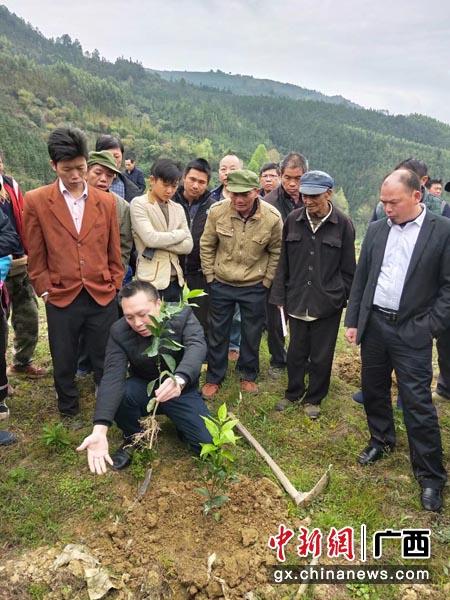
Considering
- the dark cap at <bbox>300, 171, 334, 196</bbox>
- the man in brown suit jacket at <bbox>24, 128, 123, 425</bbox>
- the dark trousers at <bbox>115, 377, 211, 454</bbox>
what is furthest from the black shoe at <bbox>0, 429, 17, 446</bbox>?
the dark cap at <bbox>300, 171, 334, 196</bbox>

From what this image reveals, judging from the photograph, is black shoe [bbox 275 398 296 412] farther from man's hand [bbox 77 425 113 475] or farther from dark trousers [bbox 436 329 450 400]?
man's hand [bbox 77 425 113 475]

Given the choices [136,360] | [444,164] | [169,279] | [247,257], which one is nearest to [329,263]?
[247,257]

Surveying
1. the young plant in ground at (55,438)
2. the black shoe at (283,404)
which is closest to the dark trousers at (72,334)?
the young plant in ground at (55,438)

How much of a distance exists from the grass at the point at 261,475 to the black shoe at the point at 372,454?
0.05m

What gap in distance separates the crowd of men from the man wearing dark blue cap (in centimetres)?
1

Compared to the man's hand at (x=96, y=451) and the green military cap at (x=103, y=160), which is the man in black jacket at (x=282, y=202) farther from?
the man's hand at (x=96, y=451)

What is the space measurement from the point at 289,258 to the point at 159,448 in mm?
2005

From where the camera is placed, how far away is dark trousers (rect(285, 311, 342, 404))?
3.86 metres

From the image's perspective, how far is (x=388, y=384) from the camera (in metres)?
3.31

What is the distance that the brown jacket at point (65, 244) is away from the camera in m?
3.17

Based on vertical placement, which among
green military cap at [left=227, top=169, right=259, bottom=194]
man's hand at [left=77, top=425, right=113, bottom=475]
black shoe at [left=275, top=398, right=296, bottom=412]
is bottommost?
black shoe at [left=275, top=398, right=296, bottom=412]

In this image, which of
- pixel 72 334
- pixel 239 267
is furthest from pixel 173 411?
pixel 239 267

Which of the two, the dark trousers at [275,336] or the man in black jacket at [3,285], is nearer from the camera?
the man in black jacket at [3,285]

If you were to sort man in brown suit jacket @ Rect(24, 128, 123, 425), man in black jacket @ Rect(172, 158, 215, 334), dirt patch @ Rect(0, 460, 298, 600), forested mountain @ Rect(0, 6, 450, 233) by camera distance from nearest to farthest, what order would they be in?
1. dirt patch @ Rect(0, 460, 298, 600)
2. man in brown suit jacket @ Rect(24, 128, 123, 425)
3. man in black jacket @ Rect(172, 158, 215, 334)
4. forested mountain @ Rect(0, 6, 450, 233)
